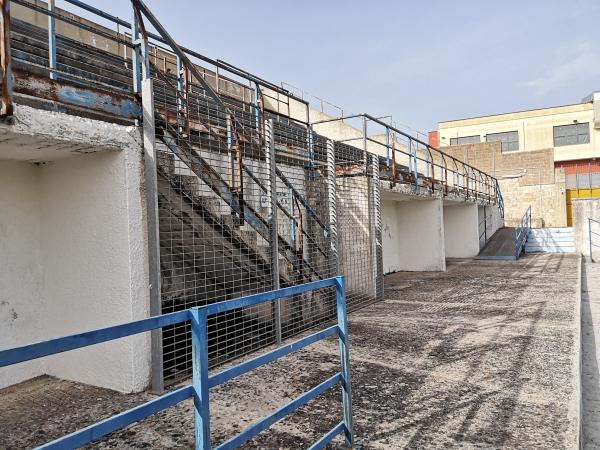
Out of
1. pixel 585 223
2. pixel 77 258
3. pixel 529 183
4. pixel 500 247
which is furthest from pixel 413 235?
pixel 529 183

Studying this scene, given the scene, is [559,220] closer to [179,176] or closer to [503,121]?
[503,121]

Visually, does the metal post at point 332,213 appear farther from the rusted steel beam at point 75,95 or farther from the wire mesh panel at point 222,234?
the rusted steel beam at point 75,95

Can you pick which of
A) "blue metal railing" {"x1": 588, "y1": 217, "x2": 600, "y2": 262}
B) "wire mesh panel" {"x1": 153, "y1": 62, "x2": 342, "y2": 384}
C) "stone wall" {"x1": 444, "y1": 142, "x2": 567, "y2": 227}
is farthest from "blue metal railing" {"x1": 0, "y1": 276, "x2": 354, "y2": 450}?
"stone wall" {"x1": 444, "y1": 142, "x2": 567, "y2": 227}

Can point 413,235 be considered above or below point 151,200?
below

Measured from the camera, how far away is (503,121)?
38.4 meters

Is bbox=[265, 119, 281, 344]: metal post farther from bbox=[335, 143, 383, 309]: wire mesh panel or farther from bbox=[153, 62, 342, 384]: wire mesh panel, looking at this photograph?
bbox=[335, 143, 383, 309]: wire mesh panel

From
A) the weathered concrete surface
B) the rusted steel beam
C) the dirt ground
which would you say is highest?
the rusted steel beam

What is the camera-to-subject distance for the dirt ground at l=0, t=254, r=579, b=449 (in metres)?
2.98

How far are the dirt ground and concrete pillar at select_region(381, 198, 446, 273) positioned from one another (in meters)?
6.08

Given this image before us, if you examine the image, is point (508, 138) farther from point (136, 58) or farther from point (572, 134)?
point (136, 58)

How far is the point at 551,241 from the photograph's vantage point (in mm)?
18078

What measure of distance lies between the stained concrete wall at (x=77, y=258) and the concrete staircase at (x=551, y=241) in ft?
59.2

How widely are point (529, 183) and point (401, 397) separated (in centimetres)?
2424

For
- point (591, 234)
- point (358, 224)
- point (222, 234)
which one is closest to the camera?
point (222, 234)
